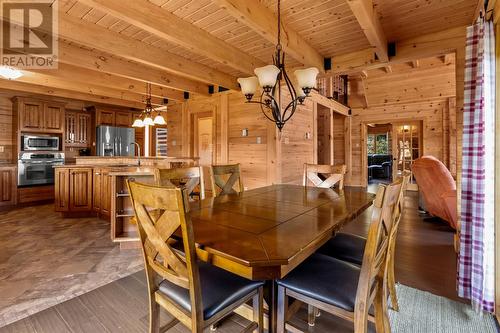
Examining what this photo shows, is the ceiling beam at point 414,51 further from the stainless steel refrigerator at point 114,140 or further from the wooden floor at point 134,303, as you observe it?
the stainless steel refrigerator at point 114,140

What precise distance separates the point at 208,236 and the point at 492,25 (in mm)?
2243

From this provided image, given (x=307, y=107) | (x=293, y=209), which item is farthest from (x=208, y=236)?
(x=307, y=107)

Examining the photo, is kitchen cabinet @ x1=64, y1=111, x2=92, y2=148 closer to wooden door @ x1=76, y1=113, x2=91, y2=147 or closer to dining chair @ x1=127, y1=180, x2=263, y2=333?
wooden door @ x1=76, y1=113, x2=91, y2=147

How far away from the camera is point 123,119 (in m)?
7.17

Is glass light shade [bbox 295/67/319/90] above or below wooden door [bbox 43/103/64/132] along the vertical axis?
below

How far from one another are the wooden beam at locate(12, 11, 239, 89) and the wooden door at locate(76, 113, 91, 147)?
164 inches

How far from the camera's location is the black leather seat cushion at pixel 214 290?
1.12 metres

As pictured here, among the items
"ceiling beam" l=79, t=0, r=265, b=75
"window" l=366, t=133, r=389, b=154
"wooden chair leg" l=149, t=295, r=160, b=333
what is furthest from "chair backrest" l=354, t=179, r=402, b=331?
"window" l=366, t=133, r=389, b=154

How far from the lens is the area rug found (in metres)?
1.63

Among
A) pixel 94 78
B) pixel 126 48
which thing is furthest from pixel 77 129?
pixel 126 48

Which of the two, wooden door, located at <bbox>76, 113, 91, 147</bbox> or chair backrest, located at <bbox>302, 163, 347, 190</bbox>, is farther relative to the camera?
wooden door, located at <bbox>76, 113, 91, 147</bbox>

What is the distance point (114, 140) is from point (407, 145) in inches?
325

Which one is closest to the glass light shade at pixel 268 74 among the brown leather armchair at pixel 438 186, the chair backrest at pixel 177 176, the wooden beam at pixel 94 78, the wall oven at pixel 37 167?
the chair backrest at pixel 177 176

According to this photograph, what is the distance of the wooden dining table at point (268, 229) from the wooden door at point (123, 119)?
245 inches
